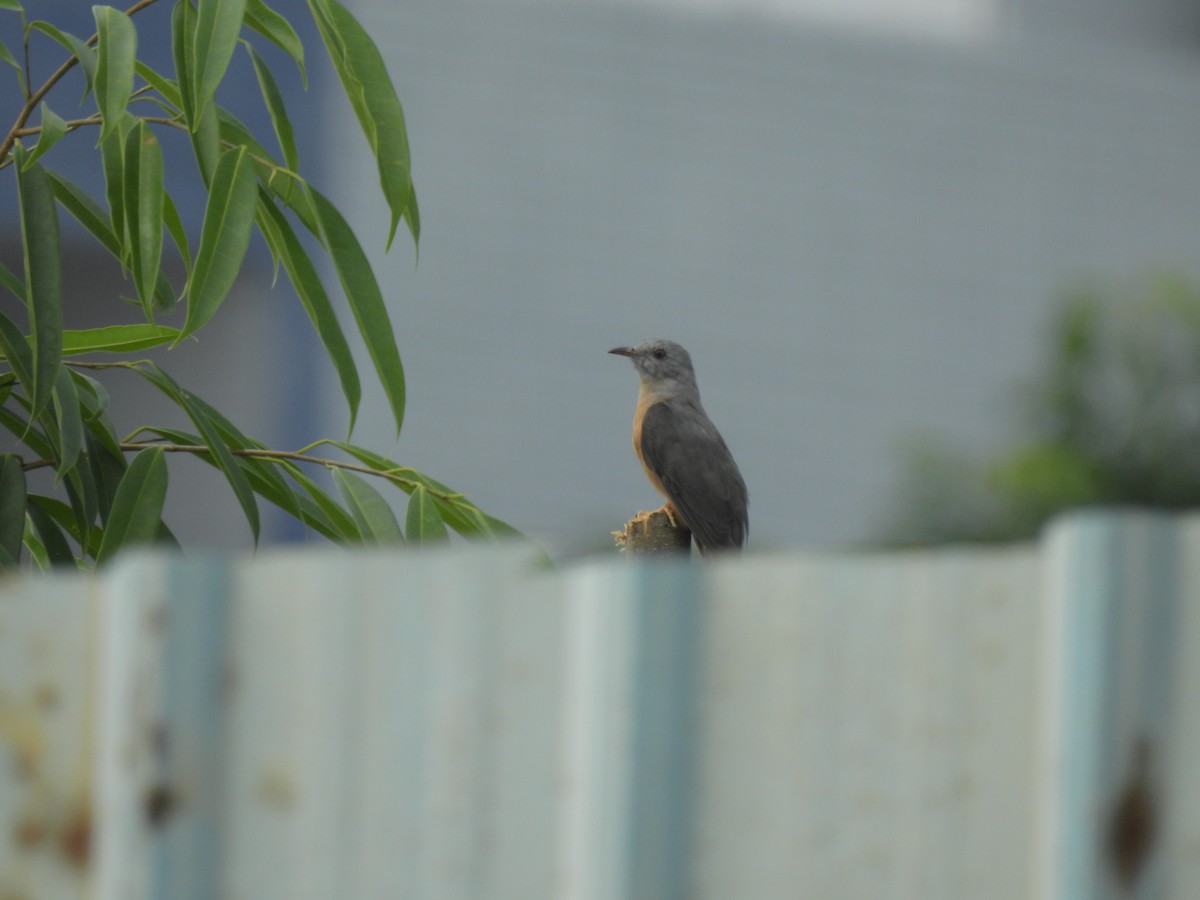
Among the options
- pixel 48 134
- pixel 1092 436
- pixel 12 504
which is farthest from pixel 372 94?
pixel 1092 436

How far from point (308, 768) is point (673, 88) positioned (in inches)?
627

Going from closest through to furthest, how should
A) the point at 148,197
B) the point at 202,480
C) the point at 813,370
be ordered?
1. the point at 148,197
2. the point at 202,480
3. the point at 813,370

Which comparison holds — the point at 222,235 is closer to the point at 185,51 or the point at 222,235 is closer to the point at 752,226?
the point at 185,51

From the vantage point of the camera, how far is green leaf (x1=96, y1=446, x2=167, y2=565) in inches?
83.9

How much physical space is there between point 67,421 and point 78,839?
107cm

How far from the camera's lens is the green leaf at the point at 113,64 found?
2.11 meters

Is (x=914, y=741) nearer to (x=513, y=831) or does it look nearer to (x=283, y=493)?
(x=513, y=831)

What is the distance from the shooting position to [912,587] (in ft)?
3.58

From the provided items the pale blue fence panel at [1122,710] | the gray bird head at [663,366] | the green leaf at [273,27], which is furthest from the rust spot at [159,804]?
the gray bird head at [663,366]

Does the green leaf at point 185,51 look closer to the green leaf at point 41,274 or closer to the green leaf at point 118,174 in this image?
the green leaf at point 118,174

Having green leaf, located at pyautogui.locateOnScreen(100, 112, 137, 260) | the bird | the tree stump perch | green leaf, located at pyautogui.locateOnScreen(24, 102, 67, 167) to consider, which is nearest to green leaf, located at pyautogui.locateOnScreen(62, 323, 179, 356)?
green leaf, located at pyautogui.locateOnScreen(100, 112, 137, 260)

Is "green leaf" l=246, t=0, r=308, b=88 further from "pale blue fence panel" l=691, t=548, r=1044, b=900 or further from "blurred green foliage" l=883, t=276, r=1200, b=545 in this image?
"blurred green foliage" l=883, t=276, r=1200, b=545

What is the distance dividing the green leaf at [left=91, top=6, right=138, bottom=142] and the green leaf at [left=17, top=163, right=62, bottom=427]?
125mm

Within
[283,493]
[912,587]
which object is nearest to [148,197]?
[283,493]
